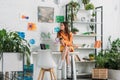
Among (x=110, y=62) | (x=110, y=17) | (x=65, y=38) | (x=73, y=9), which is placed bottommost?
(x=110, y=62)

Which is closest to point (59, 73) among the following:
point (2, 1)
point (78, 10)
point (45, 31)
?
point (45, 31)

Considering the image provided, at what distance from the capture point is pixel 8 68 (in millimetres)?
3850

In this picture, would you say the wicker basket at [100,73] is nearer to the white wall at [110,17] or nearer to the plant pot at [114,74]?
the plant pot at [114,74]

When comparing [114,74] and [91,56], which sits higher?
[91,56]

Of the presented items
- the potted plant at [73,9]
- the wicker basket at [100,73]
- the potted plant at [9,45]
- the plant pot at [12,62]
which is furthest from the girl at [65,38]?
the plant pot at [12,62]

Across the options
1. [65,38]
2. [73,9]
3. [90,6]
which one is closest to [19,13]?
[65,38]

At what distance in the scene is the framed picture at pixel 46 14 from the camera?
6.29 meters

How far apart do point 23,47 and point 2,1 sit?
213 cm

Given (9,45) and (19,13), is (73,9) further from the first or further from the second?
(9,45)

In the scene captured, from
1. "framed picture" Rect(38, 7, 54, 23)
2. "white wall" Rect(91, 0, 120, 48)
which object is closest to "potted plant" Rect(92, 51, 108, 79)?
"white wall" Rect(91, 0, 120, 48)

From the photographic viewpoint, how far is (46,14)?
6.36m

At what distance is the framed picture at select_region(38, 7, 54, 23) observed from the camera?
6289 millimetres

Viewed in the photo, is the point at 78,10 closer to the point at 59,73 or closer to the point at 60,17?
the point at 60,17

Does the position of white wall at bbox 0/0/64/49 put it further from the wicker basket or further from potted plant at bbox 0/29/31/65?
potted plant at bbox 0/29/31/65
